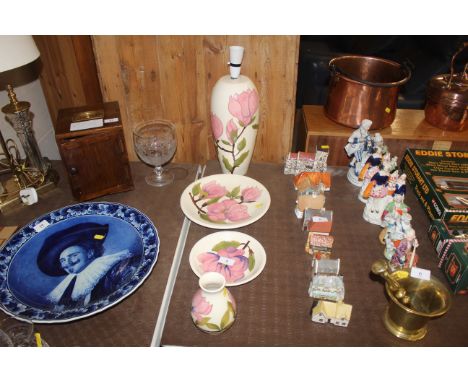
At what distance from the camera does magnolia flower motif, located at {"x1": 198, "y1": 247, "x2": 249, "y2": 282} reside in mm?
1006

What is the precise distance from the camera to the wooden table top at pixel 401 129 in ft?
4.52

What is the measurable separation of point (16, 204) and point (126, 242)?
44 cm

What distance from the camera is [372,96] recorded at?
130cm

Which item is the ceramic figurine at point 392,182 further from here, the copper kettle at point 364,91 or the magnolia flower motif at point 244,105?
the magnolia flower motif at point 244,105

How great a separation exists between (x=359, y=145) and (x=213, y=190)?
51 centimetres

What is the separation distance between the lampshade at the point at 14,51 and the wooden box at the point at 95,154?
0.21 meters

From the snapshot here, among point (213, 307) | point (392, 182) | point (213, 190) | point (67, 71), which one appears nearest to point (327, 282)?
point (213, 307)

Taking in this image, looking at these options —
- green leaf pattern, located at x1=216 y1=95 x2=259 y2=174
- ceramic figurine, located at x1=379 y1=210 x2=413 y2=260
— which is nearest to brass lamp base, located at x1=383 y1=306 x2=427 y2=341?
ceramic figurine, located at x1=379 y1=210 x2=413 y2=260

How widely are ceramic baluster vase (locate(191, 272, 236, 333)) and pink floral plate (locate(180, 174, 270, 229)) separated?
276mm

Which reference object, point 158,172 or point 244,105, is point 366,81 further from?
point 158,172

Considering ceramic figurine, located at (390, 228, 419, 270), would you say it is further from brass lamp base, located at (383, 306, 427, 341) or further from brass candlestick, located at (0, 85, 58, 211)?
brass candlestick, located at (0, 85, 58, 211)

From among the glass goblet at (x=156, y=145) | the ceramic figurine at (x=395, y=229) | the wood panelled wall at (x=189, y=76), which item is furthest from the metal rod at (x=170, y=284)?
the ceramic figurine at (x=395, y=229)

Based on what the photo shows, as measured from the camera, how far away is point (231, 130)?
1.24 m
